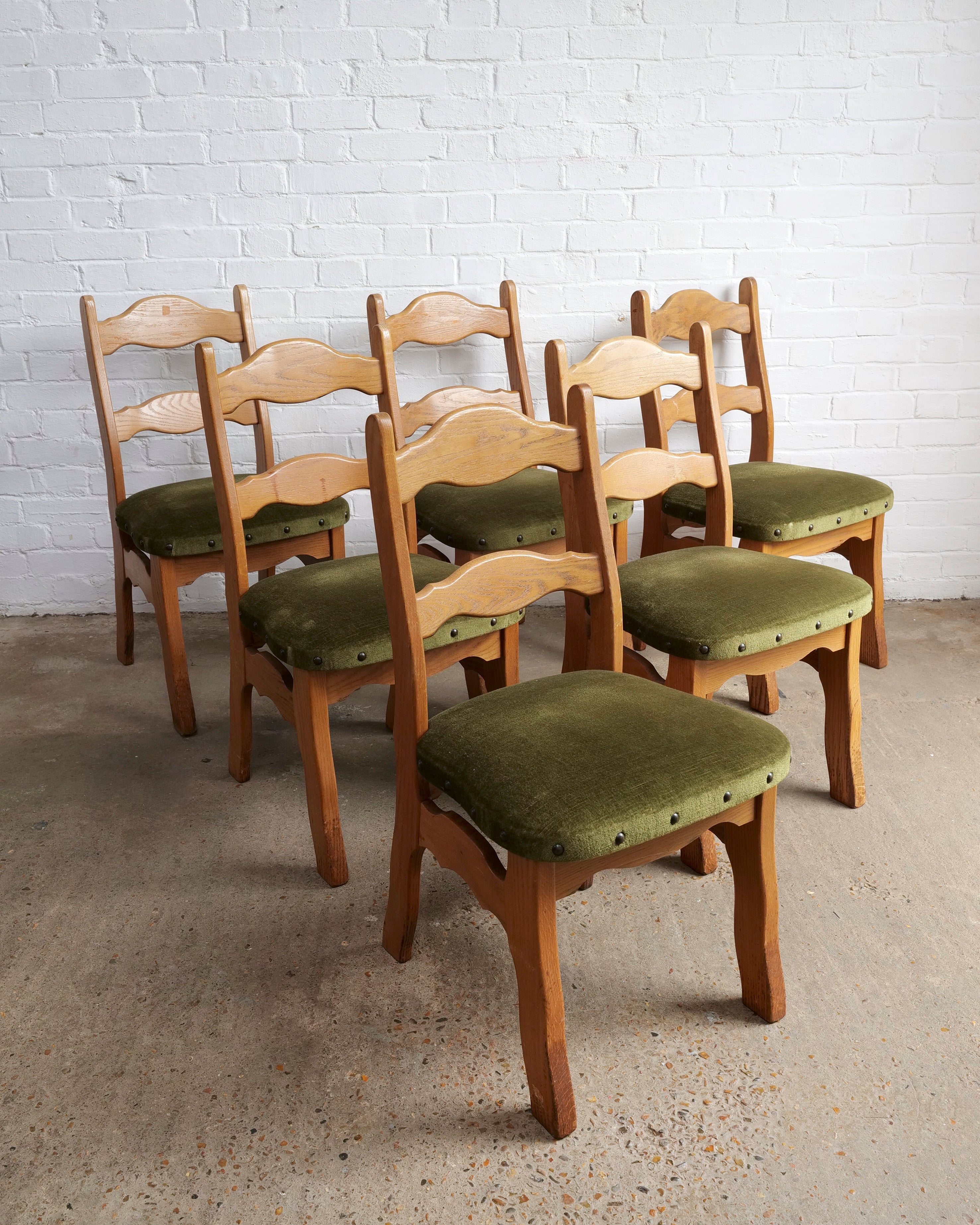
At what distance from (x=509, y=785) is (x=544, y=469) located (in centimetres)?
163

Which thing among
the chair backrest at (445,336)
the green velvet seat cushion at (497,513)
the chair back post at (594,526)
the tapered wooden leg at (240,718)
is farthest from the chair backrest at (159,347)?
the chair back post at (594,526)

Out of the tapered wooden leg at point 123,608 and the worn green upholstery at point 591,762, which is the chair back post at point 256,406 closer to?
the tapered wooden leg at point 123,608

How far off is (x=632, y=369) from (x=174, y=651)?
1237mm

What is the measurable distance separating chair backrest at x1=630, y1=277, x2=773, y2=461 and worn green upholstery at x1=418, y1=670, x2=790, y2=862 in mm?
1328

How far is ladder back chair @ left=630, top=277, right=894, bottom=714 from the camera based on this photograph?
2328 mm

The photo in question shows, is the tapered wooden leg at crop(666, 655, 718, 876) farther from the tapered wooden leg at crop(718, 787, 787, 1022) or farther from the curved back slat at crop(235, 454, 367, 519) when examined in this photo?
the curved back slat at crop(235, 454, 367, 519)

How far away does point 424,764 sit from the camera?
1.41m

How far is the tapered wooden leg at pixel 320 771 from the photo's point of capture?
177 cm

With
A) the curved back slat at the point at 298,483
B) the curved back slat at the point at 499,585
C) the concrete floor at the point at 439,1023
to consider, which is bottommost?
the concrete floor at the point at 439,1023

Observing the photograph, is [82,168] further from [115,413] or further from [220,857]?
[220,857]

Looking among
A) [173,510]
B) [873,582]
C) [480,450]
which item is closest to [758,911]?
[480,450]

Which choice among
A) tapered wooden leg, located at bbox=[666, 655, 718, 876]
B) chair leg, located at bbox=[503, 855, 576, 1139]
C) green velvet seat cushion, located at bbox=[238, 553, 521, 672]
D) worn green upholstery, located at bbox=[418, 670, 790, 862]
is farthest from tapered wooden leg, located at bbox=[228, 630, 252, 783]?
chair leg, located at bbox=[503, 855, 576, 1139]

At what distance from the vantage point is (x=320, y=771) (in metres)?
1.79

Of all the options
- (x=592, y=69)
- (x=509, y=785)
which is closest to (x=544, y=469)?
(x=592, y=69)
